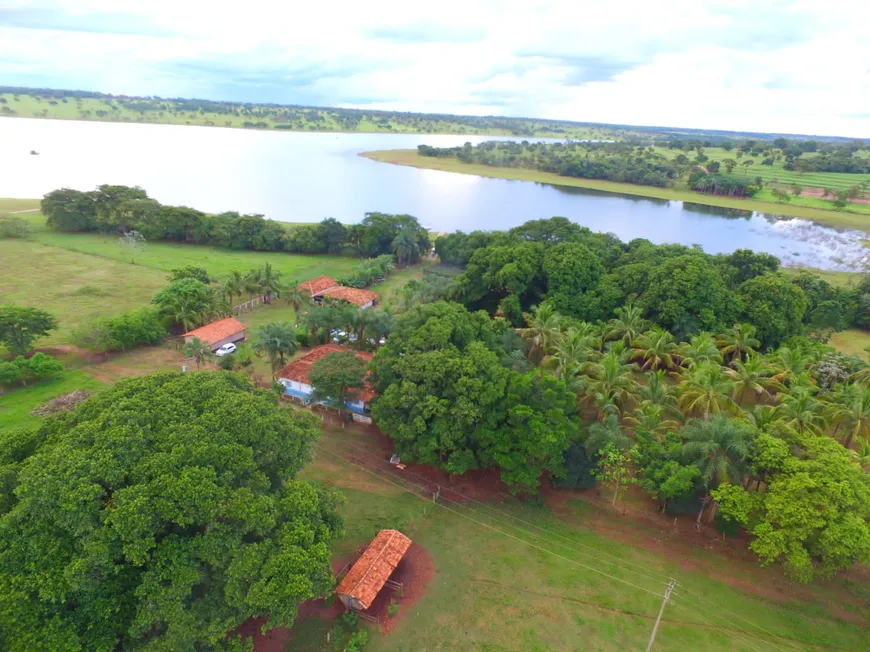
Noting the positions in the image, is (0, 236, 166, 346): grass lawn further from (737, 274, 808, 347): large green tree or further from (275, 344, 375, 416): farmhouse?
(737, 274, 808, 347): large green tree

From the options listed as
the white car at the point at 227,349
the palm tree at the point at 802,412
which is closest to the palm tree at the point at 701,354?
the palm tree at the point at 802,412

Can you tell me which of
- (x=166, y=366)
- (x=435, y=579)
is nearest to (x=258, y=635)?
(x=435, y=579)

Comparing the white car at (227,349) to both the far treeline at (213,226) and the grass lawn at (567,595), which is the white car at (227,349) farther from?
the far treeline at (213,226)

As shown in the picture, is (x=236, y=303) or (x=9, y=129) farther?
(x=9, y=129)

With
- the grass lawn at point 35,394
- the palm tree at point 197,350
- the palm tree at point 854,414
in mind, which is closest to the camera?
the palm tree at point 854,414

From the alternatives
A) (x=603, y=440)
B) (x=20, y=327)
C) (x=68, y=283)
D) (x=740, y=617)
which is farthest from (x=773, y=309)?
(x=68, y=283)

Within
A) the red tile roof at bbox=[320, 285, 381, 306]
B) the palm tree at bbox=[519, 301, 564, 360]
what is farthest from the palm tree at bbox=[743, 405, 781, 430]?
the red tile roof at bbox=[320, 285, 381, 306]

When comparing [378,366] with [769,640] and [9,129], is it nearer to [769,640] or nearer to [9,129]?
[769,640]
